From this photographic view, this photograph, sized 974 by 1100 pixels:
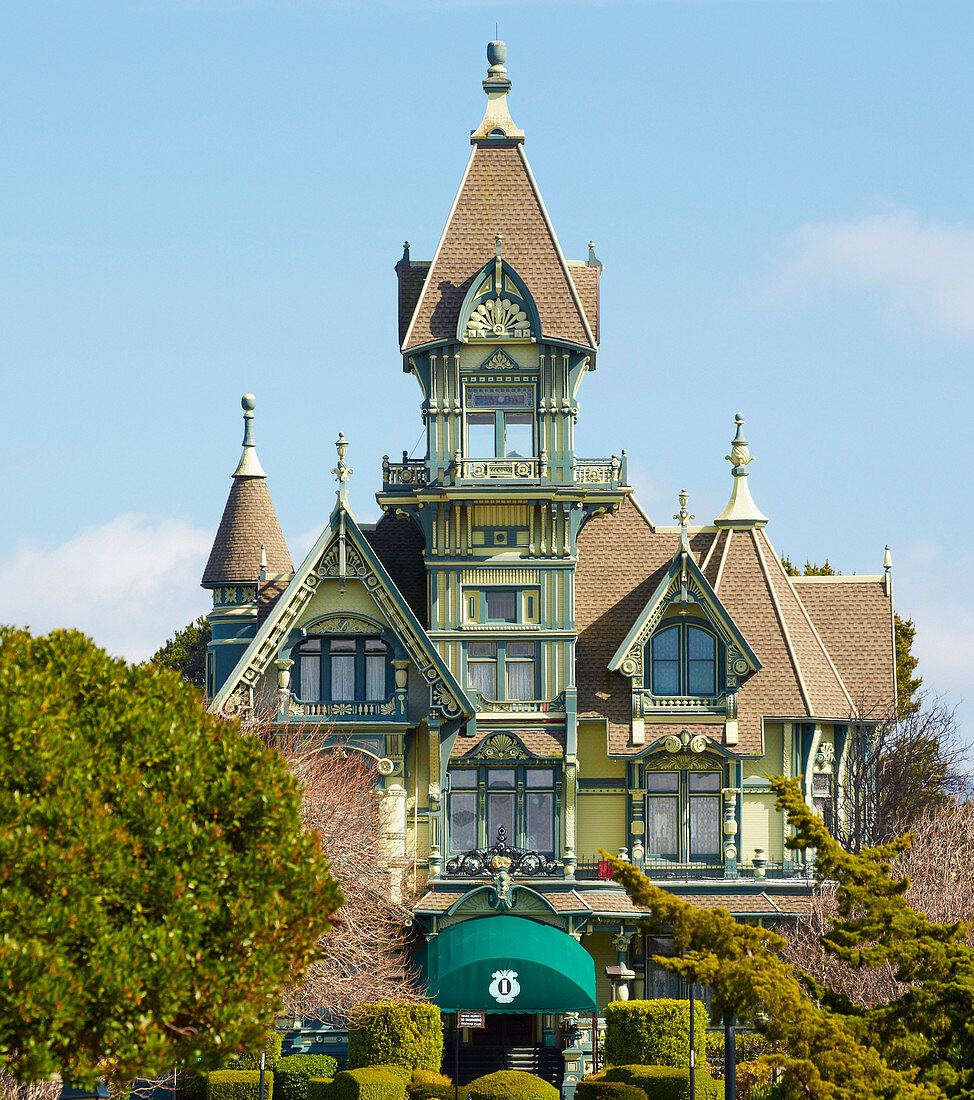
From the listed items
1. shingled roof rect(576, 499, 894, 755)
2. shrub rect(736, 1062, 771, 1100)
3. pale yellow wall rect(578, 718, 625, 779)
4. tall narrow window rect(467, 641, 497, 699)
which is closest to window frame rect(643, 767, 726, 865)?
pale yellow wall rect(578, 718, 625, 779)

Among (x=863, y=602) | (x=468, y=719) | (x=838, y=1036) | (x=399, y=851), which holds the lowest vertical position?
(x=838, y=1036)

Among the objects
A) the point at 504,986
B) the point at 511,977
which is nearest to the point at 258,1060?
the point at 504,986

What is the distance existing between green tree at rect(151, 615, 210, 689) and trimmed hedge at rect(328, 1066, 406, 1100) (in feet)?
149

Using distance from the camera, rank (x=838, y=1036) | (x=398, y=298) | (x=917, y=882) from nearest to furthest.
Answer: (x=838, y=1036) < (x=917, y=882) < (x=398, y=298)

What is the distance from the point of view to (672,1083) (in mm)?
41219

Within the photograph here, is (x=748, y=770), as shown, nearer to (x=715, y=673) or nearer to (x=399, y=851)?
(x=715, y=673)

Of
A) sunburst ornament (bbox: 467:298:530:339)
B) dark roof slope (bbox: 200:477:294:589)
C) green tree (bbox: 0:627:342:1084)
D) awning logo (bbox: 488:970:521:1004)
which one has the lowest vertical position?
awning logo (bbox: 488:970:521:1004)

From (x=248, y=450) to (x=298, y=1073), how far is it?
20303 mm

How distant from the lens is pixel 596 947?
52.3 metres

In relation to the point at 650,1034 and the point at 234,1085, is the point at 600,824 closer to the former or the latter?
the point at 650,1034

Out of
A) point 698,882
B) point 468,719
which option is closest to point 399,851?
point 468,719

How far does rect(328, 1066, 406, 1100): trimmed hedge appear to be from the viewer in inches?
1570

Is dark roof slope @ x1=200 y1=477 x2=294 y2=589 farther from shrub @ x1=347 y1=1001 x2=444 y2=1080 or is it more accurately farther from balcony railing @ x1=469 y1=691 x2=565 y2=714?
shrub @ x1=347 y1=1001 x2=444 y2=1080

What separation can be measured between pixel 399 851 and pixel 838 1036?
22142 mm
